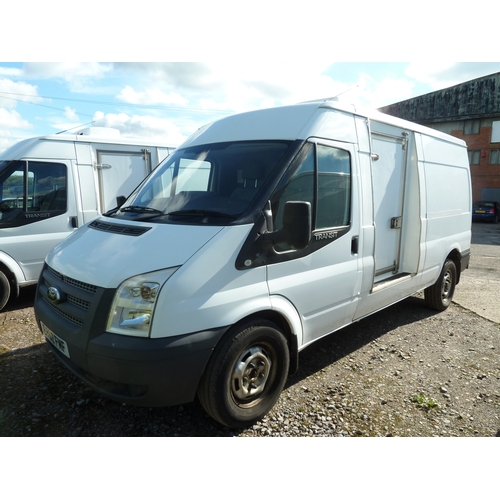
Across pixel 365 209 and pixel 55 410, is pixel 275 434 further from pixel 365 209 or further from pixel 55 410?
pixel 365 209

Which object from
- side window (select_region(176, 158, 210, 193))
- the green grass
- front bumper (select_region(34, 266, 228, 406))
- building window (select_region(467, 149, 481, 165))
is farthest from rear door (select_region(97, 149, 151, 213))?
building window (select_region(467, 149, 481, 165))

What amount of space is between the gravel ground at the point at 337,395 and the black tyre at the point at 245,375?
0.20 meters

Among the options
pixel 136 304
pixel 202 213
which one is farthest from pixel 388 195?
pixel 136 304

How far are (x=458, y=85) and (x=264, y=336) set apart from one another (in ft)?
107

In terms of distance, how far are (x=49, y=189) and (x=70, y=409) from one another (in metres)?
3.80

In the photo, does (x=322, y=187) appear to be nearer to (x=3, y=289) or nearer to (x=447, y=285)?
(x=447, y=285)

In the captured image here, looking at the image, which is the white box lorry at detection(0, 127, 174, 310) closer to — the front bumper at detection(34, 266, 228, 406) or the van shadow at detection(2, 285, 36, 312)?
the van shadow at detection(2, 285, 36, 312)

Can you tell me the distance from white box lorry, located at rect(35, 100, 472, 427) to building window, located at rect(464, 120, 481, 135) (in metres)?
29.1

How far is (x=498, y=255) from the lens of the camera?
37.2 ft

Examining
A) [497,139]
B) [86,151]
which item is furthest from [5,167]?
[497,139]

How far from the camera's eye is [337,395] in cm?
351

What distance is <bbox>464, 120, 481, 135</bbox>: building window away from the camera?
28375 mm

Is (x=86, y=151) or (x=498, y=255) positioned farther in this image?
(x=498, y=255)

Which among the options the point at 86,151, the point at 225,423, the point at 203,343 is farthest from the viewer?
the point at 86,151
